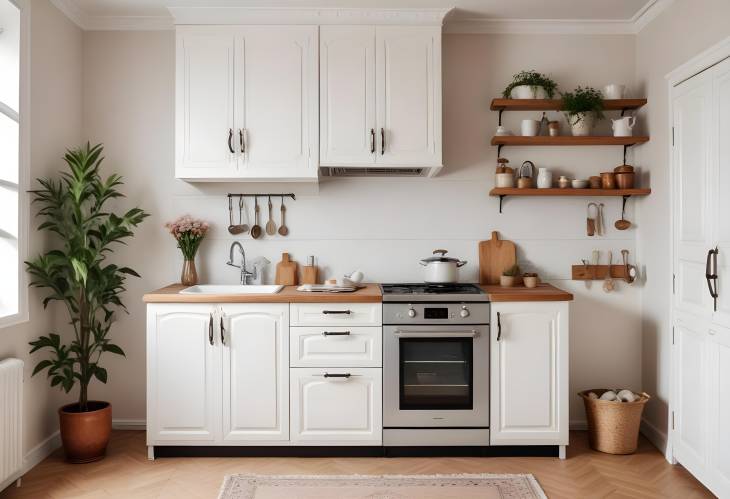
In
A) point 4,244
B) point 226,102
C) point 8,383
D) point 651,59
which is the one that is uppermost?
point 651,59

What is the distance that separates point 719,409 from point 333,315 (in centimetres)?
196

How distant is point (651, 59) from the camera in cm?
355

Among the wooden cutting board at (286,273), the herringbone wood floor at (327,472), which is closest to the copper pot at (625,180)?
the herringbone wood floor at (327,472)

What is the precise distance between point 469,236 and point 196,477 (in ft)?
7.18

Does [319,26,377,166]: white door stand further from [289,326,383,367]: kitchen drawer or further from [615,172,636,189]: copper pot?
[615,172,636,189]: copper pot

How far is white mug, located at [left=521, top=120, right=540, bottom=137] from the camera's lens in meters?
3.67

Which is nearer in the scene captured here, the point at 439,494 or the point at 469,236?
the point at 439,494

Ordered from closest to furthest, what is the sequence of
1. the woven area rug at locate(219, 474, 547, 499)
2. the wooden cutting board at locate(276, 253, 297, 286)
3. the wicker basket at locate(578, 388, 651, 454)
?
the woven area rug at locate(219, 474, 547, 499) < the wicker basket at locate(578, 388, 651, 454) < the wooden cutting board at locate(276, 253, 297, 286)

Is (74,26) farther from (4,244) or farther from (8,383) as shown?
(8,383)

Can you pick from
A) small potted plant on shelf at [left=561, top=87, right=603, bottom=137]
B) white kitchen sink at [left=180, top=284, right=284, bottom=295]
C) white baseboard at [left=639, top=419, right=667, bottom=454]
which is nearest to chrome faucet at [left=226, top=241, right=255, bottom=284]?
white kitchen sink at [left=180, top=284, right=284, bottom=295]

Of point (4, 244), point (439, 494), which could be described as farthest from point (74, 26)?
point (439, 494)

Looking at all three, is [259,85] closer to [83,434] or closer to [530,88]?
[530,88]

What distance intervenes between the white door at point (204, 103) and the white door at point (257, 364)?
878 mm

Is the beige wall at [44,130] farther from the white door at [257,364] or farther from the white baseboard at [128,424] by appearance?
the white door at [257,364]
